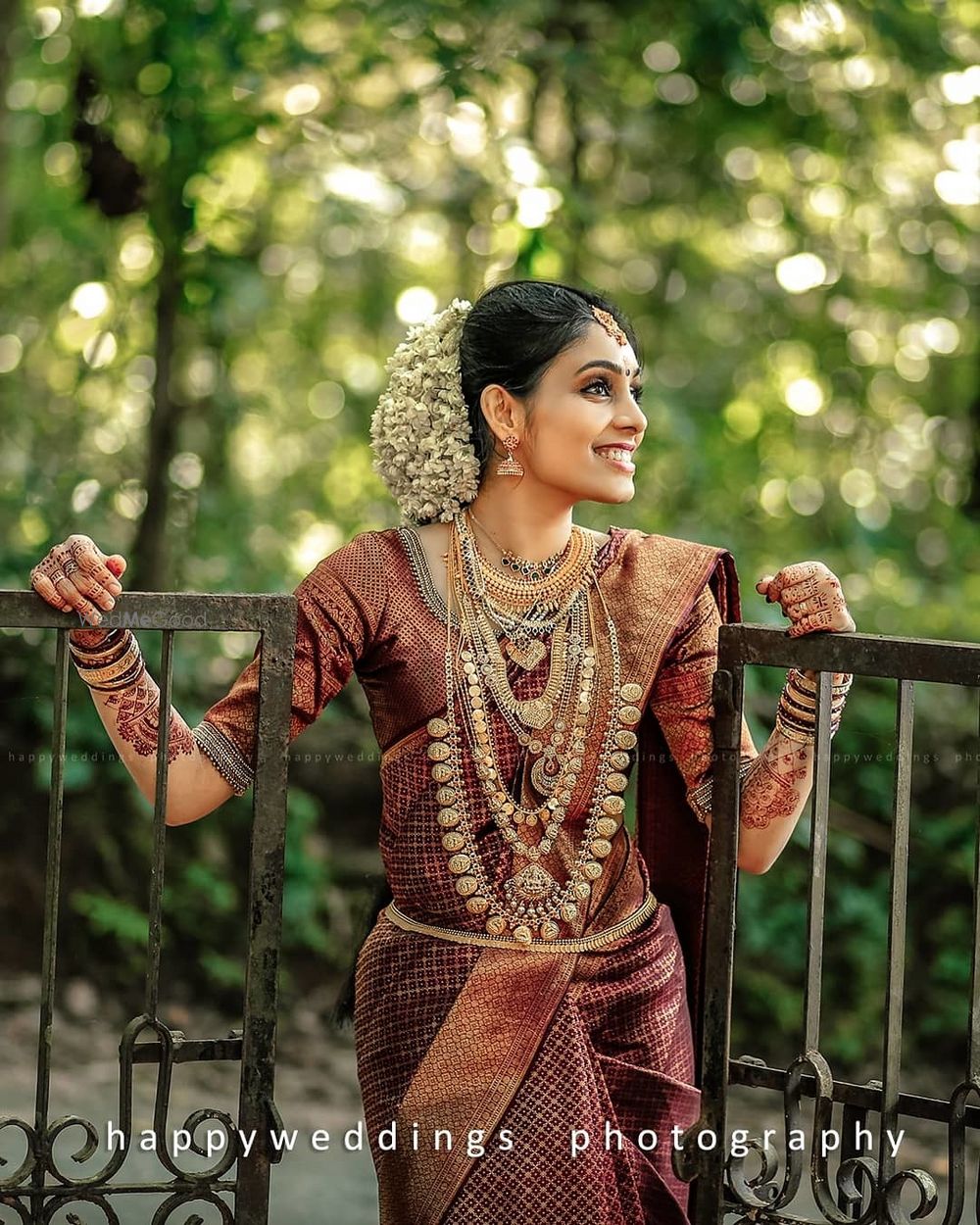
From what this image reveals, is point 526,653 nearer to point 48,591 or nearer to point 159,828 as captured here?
point 159,828

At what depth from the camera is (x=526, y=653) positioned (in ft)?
7.50

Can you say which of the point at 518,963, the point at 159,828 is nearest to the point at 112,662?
the point at 159,828

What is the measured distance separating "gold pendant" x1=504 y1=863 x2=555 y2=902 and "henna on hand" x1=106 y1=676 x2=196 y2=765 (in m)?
0.52

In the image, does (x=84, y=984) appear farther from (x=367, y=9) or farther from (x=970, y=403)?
(x=970, y=403)

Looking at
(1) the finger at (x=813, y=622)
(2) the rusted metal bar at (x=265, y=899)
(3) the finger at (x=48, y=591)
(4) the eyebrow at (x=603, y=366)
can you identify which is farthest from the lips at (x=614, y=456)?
(3) the finger at (x=48, y=591)

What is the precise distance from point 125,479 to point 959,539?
120 inches

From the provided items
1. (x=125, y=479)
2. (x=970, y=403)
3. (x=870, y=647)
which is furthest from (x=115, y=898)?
(x=970, y=403)

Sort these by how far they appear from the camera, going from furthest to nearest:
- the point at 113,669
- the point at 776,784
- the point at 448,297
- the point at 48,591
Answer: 1. the point at 448,297
2. the point at 776,784
3. the point at 113,669
4. the point at 48,591

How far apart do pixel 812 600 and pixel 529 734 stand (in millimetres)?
474

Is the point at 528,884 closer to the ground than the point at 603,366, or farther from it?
closer to the ground

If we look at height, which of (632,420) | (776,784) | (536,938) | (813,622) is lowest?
(536,938)

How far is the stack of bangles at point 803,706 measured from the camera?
2.12 metres

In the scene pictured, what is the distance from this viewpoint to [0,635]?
435 cm

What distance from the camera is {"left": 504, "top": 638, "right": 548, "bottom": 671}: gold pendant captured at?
2.28 m
